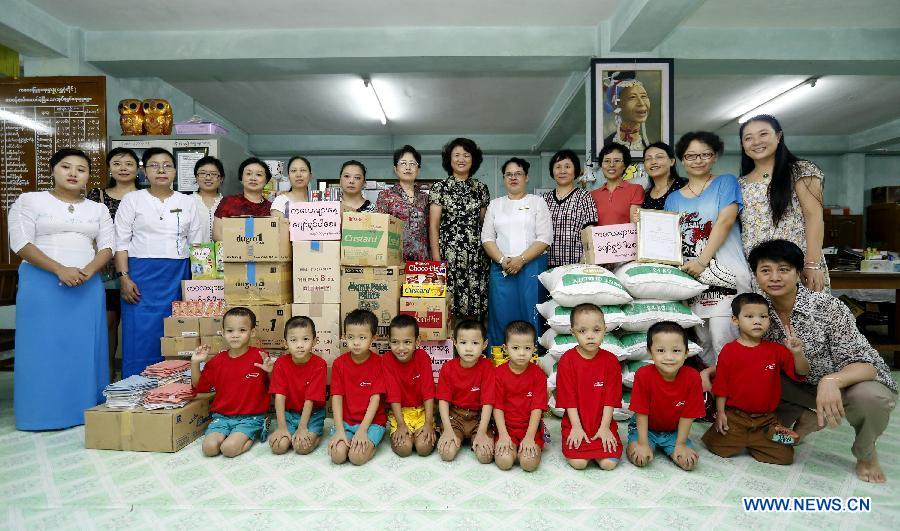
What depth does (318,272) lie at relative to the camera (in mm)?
2893

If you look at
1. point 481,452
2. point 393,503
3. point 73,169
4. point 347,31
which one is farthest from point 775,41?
point 73,169

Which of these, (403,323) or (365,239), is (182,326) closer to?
(365,239)

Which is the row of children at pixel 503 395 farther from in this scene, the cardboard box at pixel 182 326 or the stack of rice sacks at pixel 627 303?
the cardboard box at pixel 182 326

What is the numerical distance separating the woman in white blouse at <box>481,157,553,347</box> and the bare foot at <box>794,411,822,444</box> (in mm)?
1576

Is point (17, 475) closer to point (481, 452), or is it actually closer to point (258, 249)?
point (258, 249)

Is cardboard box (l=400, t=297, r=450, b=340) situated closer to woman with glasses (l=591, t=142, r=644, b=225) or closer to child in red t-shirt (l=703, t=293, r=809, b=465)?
woman with glasses (l=591, t=142, r=644, b=225)

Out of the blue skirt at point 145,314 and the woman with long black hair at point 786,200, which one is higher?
the woman with long black hair at point 786,200

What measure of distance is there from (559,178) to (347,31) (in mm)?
2734

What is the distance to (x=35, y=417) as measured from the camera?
264 cm

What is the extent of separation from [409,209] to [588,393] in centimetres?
189

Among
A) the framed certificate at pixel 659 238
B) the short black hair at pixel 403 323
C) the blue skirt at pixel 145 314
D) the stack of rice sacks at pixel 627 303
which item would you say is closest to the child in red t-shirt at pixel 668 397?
the stack of rice sacks at pixel 627 303

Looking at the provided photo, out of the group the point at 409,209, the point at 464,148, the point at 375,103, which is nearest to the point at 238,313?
the point at 409,209

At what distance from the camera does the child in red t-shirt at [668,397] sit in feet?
7.12

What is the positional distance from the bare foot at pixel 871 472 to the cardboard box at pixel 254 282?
10.1 ft
